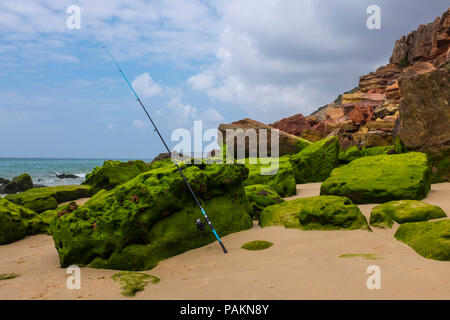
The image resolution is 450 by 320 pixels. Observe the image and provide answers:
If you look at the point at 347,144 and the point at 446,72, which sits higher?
the point at 446,72

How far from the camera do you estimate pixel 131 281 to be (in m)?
3.84

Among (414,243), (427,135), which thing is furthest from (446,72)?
(414,243)

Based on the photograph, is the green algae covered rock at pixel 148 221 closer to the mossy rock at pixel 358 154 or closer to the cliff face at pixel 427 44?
the mossy rock at pixel 358 154

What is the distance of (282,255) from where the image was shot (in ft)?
14.8

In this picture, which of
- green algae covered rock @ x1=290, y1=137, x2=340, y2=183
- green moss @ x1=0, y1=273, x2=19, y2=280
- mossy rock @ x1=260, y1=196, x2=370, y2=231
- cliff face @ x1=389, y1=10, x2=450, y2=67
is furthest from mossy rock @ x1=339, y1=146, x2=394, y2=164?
cliff face @ x1=389, y1=10, x2=450, y2=67

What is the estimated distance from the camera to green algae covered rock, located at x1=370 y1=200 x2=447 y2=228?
5316 mm

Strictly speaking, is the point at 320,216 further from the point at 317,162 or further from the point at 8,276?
the point at 317,162

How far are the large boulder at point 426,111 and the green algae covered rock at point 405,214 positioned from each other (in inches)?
195

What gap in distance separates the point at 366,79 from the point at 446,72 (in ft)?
164

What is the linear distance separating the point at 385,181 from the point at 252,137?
9505 millimetres

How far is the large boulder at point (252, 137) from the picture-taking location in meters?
16.3

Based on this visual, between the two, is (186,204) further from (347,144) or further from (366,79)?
(366,79)

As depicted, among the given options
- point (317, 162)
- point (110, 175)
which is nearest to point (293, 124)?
point (317, 162)

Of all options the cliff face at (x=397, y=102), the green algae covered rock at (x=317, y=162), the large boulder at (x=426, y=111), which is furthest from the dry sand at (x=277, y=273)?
the green algae covered rock at (x=317, y=162)
